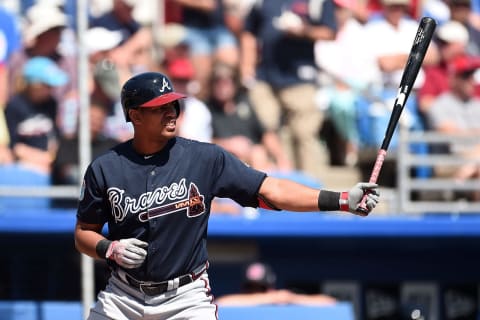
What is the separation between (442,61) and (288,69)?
1.31 meters

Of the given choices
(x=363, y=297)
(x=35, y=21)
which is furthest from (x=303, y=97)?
(x=35, y=21)

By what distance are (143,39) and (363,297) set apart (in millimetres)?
2800

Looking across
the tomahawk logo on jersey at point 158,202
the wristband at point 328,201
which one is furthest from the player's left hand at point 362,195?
the tomahawk logo on jersey at point 158,202

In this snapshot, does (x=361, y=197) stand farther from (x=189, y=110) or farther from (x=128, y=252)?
(x=189, y=110)

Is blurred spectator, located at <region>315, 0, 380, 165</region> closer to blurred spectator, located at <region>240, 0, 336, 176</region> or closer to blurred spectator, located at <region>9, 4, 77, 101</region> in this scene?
blurred spectator, located at <region>240, 0, 336, 176</region>

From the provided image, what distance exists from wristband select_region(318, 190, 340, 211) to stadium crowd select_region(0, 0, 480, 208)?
3512mm

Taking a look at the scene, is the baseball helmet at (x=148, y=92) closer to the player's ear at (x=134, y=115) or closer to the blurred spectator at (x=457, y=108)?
the player's ear at (x=134, y=115)

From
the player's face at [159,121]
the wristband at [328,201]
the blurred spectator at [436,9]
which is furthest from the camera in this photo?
the blurred spectator at [436,9]

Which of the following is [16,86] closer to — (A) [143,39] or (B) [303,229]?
(A) [143,39]

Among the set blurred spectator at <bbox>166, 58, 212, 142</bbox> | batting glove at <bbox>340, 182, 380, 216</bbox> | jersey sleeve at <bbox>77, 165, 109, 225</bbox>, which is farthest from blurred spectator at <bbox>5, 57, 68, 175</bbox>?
batting glove at <bbox>340, 182, 380, 216</bbox>

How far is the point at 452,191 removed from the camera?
30.1ft

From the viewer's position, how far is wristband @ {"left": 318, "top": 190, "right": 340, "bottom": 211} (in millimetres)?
5208

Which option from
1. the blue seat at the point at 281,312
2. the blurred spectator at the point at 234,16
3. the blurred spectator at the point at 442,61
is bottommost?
the blue seat at the point at 281,312

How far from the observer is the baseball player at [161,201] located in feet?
17.3
